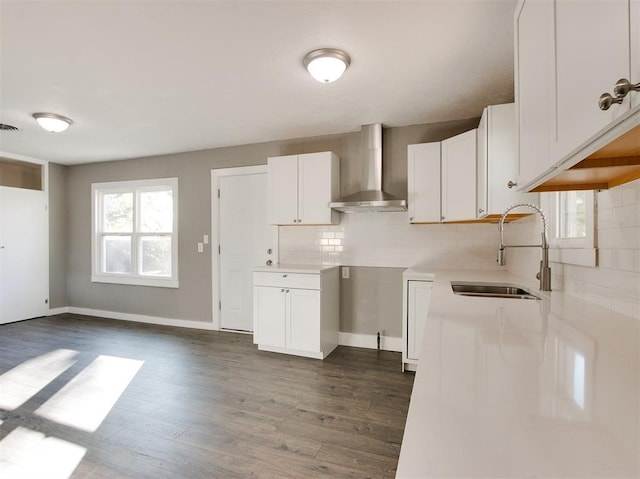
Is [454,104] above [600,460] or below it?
above

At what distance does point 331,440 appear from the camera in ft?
6.27

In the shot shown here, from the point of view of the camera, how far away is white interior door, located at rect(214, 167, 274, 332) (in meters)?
4.11

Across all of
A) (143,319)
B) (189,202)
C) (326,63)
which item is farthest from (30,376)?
(326,63)

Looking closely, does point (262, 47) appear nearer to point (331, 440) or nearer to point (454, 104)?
point (454, 104)

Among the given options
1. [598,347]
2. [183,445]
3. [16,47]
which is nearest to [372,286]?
[183,445]

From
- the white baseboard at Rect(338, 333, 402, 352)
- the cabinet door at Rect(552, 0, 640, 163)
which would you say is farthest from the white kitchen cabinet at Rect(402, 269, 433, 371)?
the cabinet door at Rect(552, 0, 640, 163)

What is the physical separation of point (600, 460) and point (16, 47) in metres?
3.29

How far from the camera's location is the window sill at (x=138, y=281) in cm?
461

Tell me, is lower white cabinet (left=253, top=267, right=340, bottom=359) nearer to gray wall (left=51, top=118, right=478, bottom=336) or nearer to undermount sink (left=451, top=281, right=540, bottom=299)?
gray wall (left=51, top=118, right=478, bottom=336)

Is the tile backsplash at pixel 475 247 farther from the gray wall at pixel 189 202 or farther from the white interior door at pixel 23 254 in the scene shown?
the white interior door at pixel 23 254

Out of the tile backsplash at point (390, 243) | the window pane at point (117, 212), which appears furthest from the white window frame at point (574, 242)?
the window pane at point (117, 212)

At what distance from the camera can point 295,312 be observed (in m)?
3.29

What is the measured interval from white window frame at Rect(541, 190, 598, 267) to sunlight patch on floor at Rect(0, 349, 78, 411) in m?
3.75

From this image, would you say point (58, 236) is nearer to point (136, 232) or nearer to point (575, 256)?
point (136, 232)
